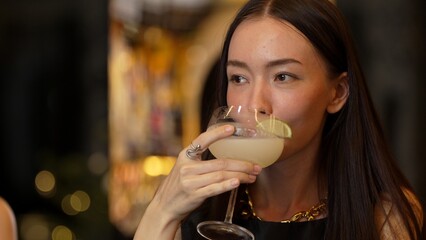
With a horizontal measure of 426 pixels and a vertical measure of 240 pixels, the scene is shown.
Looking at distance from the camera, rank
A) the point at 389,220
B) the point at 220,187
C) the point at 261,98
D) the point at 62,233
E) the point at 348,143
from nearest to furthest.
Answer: the point at 220,187
the point at 261,98
the point at 389,220
the point at 348,143
the point at 62,233

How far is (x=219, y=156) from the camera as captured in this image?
2.13m

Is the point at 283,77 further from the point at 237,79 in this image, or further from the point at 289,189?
the point at 289,189

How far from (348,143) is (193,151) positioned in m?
0.55

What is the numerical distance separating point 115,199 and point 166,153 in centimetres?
120

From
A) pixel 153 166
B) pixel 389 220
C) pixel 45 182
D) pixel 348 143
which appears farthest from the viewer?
pixel 153 166

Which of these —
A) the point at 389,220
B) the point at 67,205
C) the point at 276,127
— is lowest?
the point at 67,205

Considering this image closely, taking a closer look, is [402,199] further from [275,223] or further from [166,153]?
[166,153]

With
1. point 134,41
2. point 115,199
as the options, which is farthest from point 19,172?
point 134,41

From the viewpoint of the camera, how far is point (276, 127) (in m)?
2.08

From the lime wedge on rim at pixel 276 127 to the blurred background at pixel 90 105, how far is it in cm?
337

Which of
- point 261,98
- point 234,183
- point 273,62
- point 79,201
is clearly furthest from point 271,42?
point 79,201

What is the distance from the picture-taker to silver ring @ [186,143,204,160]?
204cm

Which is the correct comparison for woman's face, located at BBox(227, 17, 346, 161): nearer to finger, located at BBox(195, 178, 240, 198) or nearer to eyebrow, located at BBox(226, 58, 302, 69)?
eyebrow, located at BBox(226, 58, 302, 69)

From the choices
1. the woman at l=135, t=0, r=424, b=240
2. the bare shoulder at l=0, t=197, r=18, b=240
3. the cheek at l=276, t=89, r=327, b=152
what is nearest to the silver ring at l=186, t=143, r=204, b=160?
the woman at l=135, t=0, r=424, b=240
